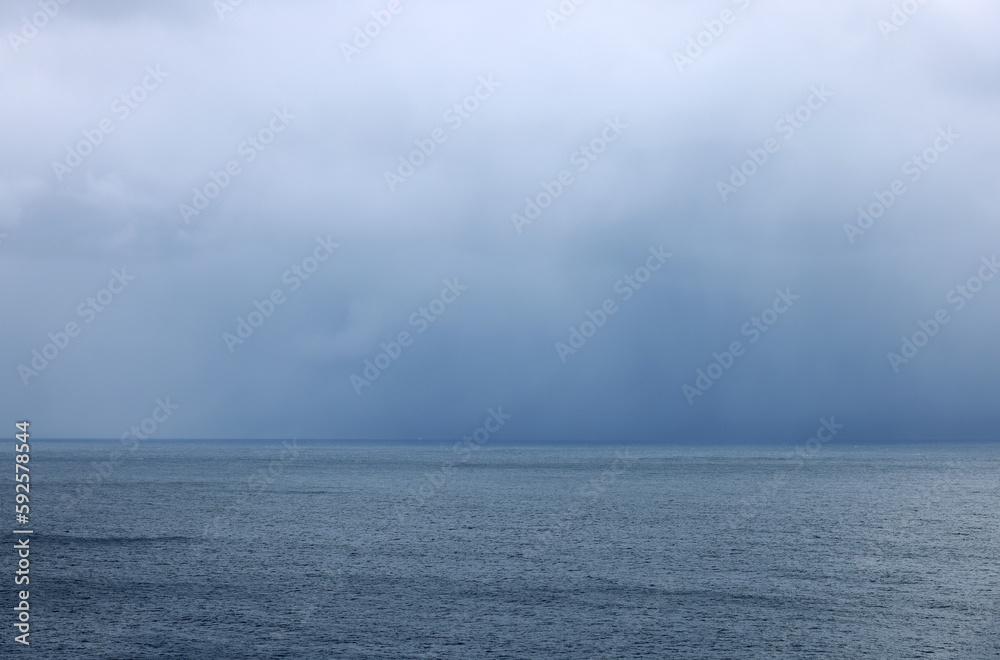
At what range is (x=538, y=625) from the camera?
60281 millimetres

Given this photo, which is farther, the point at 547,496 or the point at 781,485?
the point at 781,485

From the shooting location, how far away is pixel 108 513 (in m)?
130

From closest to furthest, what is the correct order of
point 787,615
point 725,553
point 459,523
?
1. point 787,615
2. point 725,553
3. point 459,523

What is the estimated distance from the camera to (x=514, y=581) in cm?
7481

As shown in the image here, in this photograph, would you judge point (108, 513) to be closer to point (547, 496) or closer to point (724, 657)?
point (547, 496)

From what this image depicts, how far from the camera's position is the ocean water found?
56.5m

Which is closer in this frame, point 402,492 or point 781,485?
point 402,492

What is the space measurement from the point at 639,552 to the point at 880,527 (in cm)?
4292

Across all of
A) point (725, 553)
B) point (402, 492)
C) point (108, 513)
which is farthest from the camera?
point (402, 492)

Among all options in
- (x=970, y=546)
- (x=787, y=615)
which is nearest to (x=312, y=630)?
(x=787, y=615)

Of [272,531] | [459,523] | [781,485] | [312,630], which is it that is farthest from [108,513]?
[781,485]

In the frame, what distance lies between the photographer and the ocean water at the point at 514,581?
2223 inches

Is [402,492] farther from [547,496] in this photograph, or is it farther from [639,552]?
[639,552]

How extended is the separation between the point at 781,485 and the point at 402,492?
277ft
